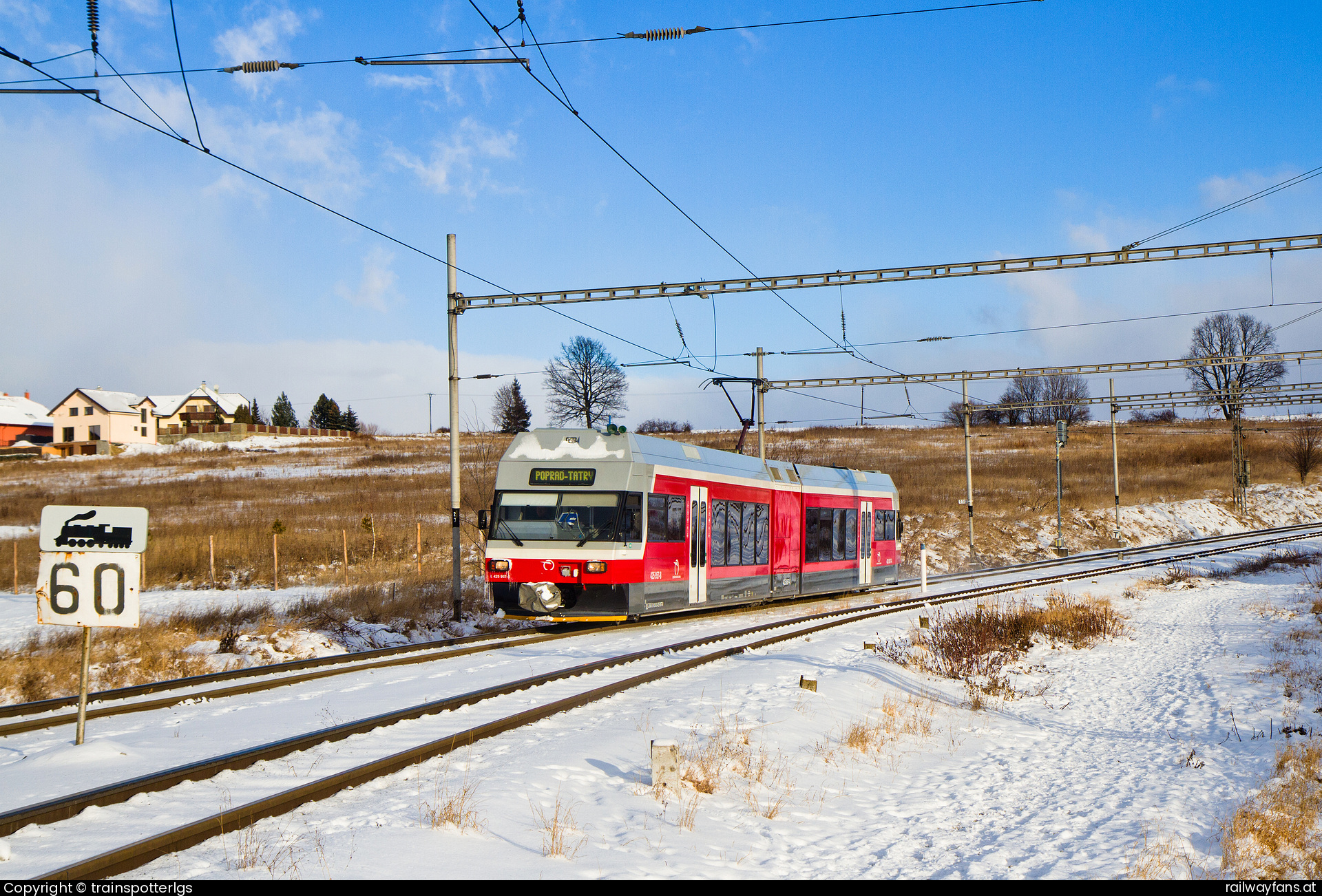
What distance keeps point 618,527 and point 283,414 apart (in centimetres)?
12571

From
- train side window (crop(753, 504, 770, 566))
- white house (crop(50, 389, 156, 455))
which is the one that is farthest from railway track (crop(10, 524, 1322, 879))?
white house (crop(50, 389, 156, 455))

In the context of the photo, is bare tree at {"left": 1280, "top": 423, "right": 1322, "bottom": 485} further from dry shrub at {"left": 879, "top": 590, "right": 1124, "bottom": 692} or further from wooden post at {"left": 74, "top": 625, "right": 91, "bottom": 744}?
wooden post at {"left": 74, "top": 625, "right": 91, "bottom": 744}

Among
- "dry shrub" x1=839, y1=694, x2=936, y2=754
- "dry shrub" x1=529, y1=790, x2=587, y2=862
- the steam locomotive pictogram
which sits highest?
the steam locomotive pictogram

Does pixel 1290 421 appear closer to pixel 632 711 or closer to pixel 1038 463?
pixel 1038 463

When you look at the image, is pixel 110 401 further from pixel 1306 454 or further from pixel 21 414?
pixel 1306 454

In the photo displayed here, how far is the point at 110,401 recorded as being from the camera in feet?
317

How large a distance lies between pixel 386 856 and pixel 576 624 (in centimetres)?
1346

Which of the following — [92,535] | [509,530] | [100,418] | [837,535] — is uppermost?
[100,418]

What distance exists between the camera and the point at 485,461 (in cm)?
2988

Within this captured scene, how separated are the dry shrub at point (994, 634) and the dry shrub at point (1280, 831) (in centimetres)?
480

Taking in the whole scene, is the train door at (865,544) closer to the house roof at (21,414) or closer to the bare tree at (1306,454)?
the bare tree at (1306,454)

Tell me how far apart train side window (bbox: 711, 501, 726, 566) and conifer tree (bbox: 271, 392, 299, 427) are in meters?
122

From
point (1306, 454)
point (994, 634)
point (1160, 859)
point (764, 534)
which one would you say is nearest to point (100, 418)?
point (764, 534)

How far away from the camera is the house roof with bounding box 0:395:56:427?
103 metres
